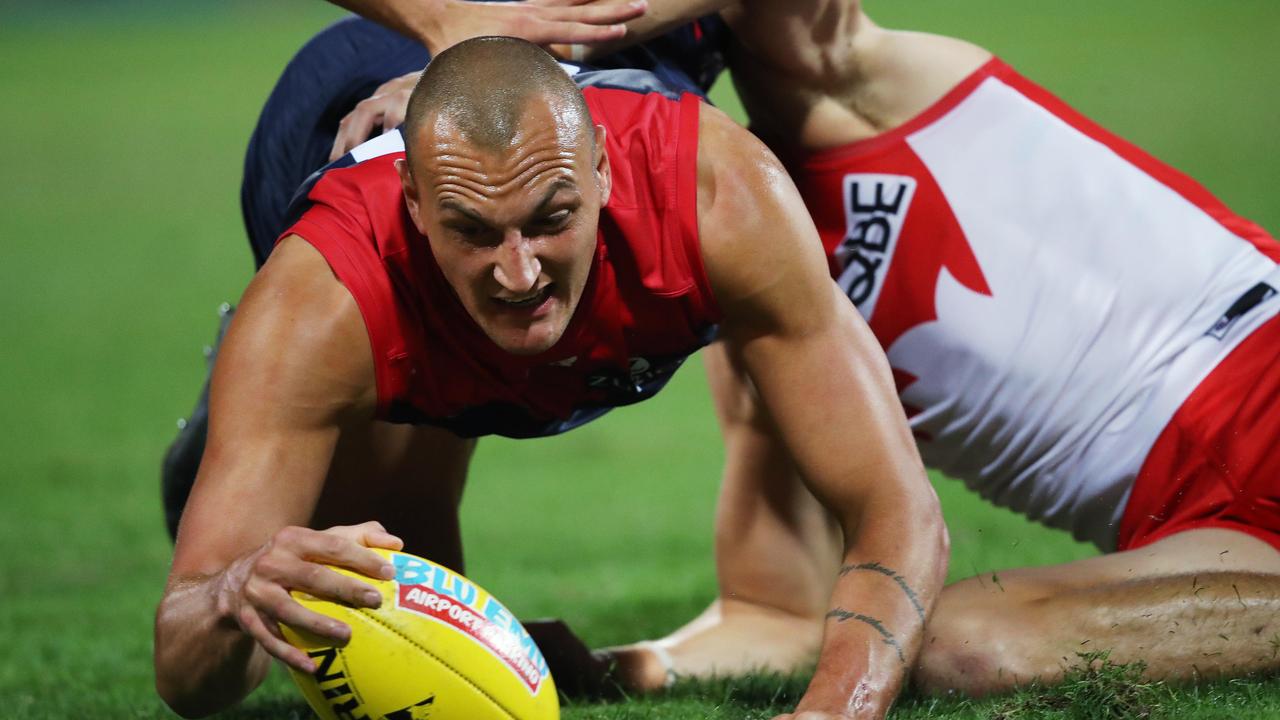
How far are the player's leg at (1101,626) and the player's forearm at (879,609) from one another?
22cm

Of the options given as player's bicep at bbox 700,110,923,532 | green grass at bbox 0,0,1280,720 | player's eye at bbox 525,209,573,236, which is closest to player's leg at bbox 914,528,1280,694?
green grass at bbox 0,0,1280,720

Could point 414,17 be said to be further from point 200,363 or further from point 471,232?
point 200,363

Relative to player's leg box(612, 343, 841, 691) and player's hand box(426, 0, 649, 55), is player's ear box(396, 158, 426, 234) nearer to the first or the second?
player's hand box(426, 0, 649, 55)

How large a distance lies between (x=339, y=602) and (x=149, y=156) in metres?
18.2

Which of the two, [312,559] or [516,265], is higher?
[516,265]

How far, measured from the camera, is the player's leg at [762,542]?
498 cm

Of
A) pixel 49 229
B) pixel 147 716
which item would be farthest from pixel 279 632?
pixel 49 229

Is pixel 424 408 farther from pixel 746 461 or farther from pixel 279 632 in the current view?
pixel 746 461

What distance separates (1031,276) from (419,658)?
2.38 metres

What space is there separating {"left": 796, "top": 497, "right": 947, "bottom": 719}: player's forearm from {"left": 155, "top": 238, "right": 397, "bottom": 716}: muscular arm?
99 centimetres

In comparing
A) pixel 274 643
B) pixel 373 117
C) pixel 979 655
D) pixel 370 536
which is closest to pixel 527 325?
pixel 370 536

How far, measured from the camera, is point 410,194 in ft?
11.6

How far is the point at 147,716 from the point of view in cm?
418

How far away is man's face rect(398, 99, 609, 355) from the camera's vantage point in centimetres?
333
